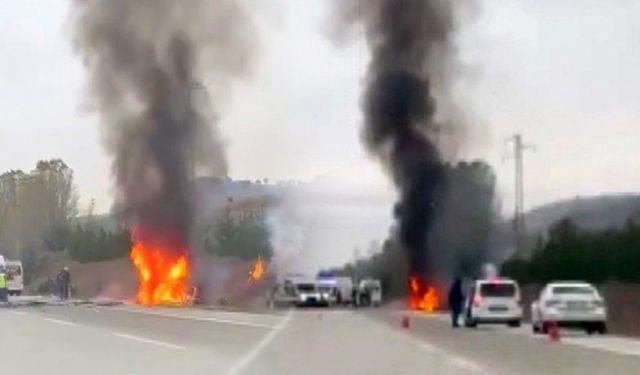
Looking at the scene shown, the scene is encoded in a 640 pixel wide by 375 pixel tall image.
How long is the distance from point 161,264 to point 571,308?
3550 cm

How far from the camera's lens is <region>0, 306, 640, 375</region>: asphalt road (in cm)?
2422

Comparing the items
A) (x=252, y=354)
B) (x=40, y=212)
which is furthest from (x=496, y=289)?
(x=40, y=212)

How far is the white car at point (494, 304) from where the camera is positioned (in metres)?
50.0

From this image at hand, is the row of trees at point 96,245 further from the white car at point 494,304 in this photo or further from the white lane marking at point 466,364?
the white lane marking at point 466,364

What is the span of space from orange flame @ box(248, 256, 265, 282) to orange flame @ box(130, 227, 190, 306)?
19.1 m

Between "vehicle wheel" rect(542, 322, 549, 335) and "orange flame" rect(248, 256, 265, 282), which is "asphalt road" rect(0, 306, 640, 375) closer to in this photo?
"vehicle wheel" rect(542, 322, 549, 335)

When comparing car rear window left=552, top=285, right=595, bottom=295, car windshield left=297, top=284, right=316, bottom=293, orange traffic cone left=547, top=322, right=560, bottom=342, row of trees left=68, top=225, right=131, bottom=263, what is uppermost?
row of trees left=68, top=225, right=131, bottom=263

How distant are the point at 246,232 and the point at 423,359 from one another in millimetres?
82282

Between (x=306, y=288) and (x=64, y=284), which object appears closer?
(x=64, y=284)

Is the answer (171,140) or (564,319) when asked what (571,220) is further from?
(564,319)

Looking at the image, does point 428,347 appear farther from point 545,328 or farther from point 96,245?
point 96,245

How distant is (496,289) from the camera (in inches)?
1975

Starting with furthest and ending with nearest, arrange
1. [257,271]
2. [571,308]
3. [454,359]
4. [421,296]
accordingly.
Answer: [257,271]
[421,296]
[571,308]
[454,359]

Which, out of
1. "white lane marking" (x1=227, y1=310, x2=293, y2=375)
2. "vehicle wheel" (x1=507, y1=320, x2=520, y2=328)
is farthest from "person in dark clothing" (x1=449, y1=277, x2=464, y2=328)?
"white lane marking" (x1=227, y1=310, x2=293, y2=375)
